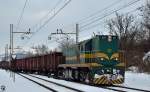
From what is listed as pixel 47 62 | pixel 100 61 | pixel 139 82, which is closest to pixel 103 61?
pixel 100 61

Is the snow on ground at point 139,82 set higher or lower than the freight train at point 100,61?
lower

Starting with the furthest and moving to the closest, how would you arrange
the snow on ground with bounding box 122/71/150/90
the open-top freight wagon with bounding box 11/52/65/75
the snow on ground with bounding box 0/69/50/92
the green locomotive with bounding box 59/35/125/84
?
the open-top freight wagon with bounding box 11/52/65/75, the snow on ground with bounding box 122/71/150/90, the green locomotive with bounding box 59/35/125/84, the snow on ground with bounding box 0/69/50/92

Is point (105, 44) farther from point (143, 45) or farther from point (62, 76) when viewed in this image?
point (143, 45)

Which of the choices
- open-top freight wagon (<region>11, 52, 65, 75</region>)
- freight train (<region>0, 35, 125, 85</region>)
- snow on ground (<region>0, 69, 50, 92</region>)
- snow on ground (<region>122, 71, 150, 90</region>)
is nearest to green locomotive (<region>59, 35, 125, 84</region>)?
freight train (<region>0, 35, 125, 85</region>)

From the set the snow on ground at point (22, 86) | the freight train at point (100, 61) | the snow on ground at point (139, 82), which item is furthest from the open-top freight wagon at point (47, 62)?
the freight train at point (100, 61)

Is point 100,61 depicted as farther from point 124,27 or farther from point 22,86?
point 124,27

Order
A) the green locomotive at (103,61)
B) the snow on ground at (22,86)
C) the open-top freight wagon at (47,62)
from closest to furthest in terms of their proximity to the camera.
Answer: the snow on ground at (22,86)
the green locomotive at (103,61)
the open-top freight wagon at (47,62)

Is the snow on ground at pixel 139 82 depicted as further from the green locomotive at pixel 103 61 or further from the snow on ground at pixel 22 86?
the snow on ground at pixel 22 86

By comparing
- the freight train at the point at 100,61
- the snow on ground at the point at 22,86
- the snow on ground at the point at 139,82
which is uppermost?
the freight train at the point at 100,61

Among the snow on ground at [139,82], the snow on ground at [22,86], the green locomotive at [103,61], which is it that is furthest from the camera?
the snow on ground at [139,82]

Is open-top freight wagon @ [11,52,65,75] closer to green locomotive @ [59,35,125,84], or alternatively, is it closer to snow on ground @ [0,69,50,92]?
snow on ground @ [0,69,50,92]

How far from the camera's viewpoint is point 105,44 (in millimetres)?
28141

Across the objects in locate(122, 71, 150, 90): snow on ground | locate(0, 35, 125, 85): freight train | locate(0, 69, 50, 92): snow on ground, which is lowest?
locate(0, 69, 50, 92): snow on ground

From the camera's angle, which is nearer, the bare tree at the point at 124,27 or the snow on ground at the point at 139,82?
the snow on ground at the point at 139,82
